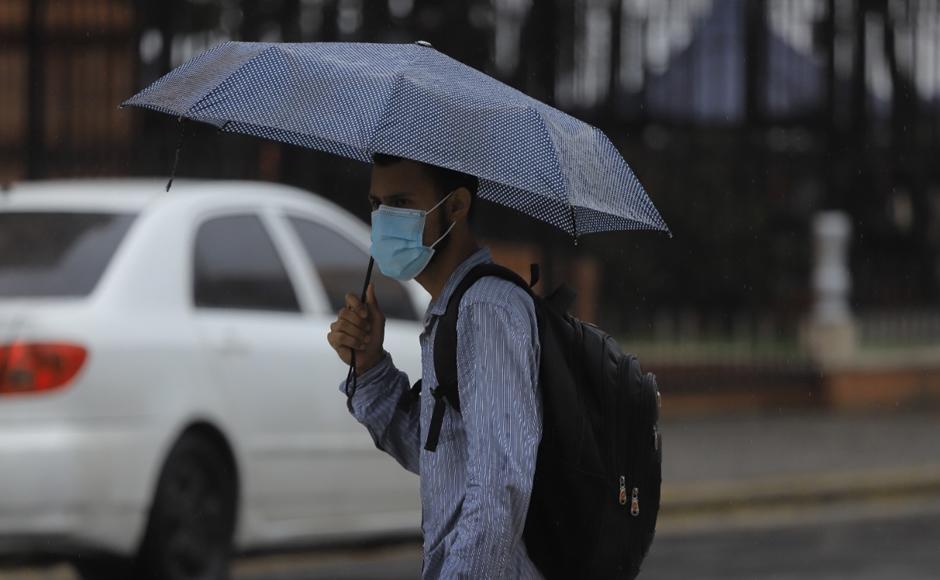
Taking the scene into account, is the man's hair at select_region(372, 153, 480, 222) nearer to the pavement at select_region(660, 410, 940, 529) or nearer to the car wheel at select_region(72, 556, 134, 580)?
the car wheel at select_region(72, 556, 134, 580)

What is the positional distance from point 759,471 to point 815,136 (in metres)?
3.81

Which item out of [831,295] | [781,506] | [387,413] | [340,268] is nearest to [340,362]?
[340,268]

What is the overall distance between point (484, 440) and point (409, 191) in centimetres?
51

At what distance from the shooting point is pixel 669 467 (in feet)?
40.4

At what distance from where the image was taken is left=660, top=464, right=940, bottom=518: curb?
36.9 ft

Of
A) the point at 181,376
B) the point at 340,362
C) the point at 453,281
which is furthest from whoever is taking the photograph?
the point at 340,362

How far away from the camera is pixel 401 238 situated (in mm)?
3102

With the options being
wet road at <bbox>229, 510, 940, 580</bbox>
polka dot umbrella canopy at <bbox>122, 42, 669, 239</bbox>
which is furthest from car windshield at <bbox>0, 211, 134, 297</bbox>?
polka dot umbrella canopy at <bbox>122, 42, 669, 239</bbox>

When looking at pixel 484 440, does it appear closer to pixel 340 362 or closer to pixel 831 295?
pixel 340 362

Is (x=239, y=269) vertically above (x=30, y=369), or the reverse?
(x=239, y=269)

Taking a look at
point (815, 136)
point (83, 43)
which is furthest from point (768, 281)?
point (83, 43)

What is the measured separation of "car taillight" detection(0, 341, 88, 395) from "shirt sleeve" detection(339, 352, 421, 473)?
2.87 m

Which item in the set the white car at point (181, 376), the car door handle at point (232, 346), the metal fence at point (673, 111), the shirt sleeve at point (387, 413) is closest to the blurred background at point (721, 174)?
the metal fence at point (673, 111)

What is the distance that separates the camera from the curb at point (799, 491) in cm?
1123
